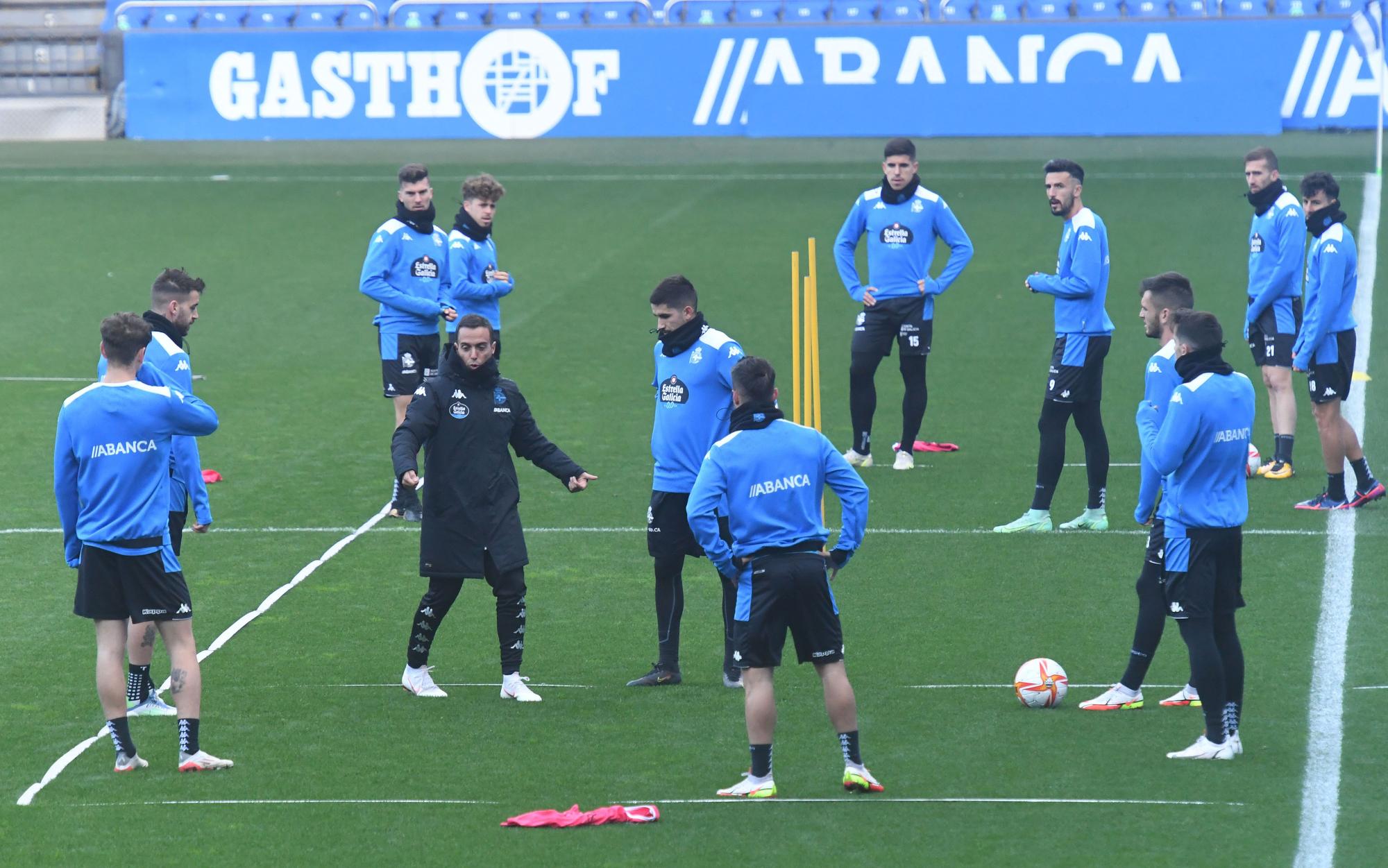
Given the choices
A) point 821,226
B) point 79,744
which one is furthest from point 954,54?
point 79,744

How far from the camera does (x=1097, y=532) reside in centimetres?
1241

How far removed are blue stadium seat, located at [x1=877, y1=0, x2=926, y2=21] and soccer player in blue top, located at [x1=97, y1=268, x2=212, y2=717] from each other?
20.1 meters

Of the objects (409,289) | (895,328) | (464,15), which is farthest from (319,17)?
(895,328)

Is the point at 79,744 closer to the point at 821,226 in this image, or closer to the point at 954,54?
the point at 821,226

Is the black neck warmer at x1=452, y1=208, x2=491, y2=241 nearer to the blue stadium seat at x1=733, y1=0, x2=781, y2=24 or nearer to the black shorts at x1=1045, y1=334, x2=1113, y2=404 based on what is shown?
the black shorts at x1=1045, y1=334, x2=1113, y2=404

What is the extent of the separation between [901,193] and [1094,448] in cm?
289

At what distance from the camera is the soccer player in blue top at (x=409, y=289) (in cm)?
1295

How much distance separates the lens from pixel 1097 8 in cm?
2741

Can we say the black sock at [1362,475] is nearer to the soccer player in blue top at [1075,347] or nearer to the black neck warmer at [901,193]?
the soccer player in blue top at [1075,347]

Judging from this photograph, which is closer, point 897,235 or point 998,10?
point 897,235

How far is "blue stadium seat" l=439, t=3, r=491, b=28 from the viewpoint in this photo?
93.0ft

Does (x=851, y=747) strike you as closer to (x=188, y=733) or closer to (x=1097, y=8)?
(x=188, y=733)

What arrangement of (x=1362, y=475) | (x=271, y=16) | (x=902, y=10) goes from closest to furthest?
(x=1362, y=475), (x=902, y=10), (x=271, y=16)

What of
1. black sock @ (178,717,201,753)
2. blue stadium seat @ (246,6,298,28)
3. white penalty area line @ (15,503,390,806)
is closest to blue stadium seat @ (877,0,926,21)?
blue stadium seat @ (246,6,298,28)
